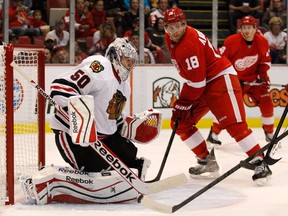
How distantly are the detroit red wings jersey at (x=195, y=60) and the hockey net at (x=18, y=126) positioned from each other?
77cm

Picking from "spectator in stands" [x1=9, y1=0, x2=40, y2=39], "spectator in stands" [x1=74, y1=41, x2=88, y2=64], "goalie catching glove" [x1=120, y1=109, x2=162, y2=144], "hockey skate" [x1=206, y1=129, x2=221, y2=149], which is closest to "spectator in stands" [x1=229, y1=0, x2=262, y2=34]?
"spectator in stands" [x1=74, y1=41, x2=88, y2=64]

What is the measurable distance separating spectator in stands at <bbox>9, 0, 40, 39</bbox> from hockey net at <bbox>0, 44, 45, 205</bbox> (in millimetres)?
2006

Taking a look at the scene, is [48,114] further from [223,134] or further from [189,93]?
[189,93]

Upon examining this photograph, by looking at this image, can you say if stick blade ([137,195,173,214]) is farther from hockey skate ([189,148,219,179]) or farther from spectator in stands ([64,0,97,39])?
spectator in stands ([64,0,97,39])

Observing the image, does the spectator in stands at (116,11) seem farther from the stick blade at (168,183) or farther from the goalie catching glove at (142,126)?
the stick blade at (168,183)

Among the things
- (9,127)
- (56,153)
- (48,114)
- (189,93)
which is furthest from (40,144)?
(48,114)

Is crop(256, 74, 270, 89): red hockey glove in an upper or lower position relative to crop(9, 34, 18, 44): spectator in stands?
lower

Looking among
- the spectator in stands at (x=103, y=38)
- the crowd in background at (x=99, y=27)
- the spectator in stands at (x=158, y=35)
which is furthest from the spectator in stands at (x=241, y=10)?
the spectator in stands at (x=103, y=38)

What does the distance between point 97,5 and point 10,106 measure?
13.9ft

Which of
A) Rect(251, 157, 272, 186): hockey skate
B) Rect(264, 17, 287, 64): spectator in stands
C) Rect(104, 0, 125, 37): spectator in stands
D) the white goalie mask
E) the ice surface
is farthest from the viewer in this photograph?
Rect(264, 17, 287, 64): spectator in stands

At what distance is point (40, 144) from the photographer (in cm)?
405

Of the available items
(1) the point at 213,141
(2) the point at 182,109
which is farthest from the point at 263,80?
(2) the point at 182,109

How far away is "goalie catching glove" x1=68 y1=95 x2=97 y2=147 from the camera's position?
132 inches

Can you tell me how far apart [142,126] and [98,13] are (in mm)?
3853
